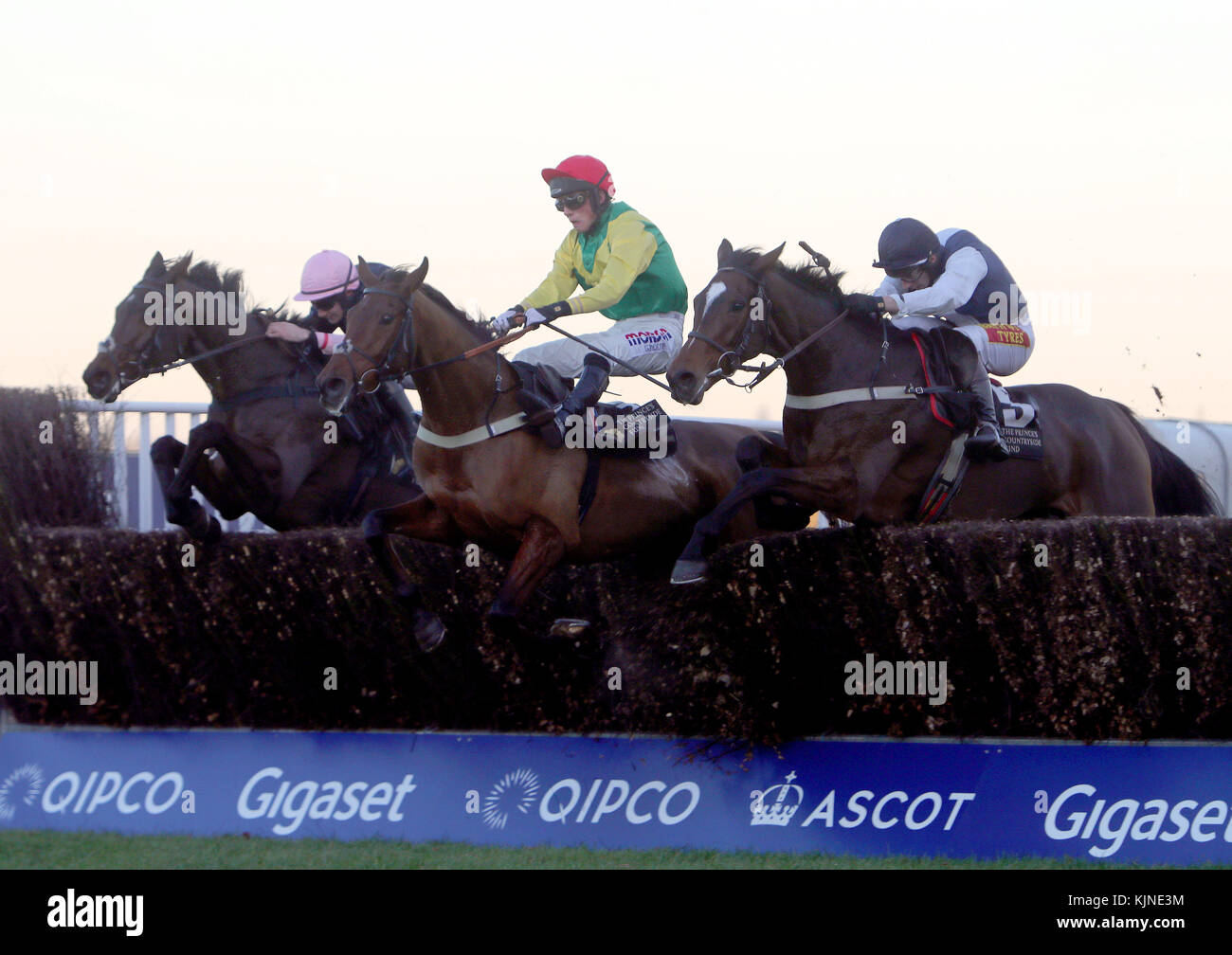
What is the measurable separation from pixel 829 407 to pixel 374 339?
1966 mm

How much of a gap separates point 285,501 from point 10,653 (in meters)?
1.51

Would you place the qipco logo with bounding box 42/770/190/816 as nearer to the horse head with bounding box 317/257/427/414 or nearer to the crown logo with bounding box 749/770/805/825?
the horse head with bounding box 317/257/427/414

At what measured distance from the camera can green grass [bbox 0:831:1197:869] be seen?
5.77 meters

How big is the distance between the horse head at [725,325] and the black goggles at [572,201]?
71 centimetres

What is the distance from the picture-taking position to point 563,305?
6680 millimetres

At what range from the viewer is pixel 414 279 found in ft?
20.8

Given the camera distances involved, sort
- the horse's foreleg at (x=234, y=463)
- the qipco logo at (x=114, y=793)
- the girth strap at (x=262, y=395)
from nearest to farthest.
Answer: the qipco logo at (x=114, y=793)
the horse's foreleg at (x=234, y=463)
the girth strap at (x=262, y=395)

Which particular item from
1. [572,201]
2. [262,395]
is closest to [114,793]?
[262,395]

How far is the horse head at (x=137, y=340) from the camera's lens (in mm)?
7395

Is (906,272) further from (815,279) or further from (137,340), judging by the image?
(137,340)

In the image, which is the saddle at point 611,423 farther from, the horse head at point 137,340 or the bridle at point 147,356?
the horse head at point 137,340

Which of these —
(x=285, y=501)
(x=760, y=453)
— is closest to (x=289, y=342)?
(x=285, y=501)

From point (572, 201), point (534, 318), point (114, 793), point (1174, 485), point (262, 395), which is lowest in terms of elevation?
point (114, 793)

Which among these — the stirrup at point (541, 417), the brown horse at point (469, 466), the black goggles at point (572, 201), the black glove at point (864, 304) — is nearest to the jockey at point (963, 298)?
the black glove at point (864, 304)
